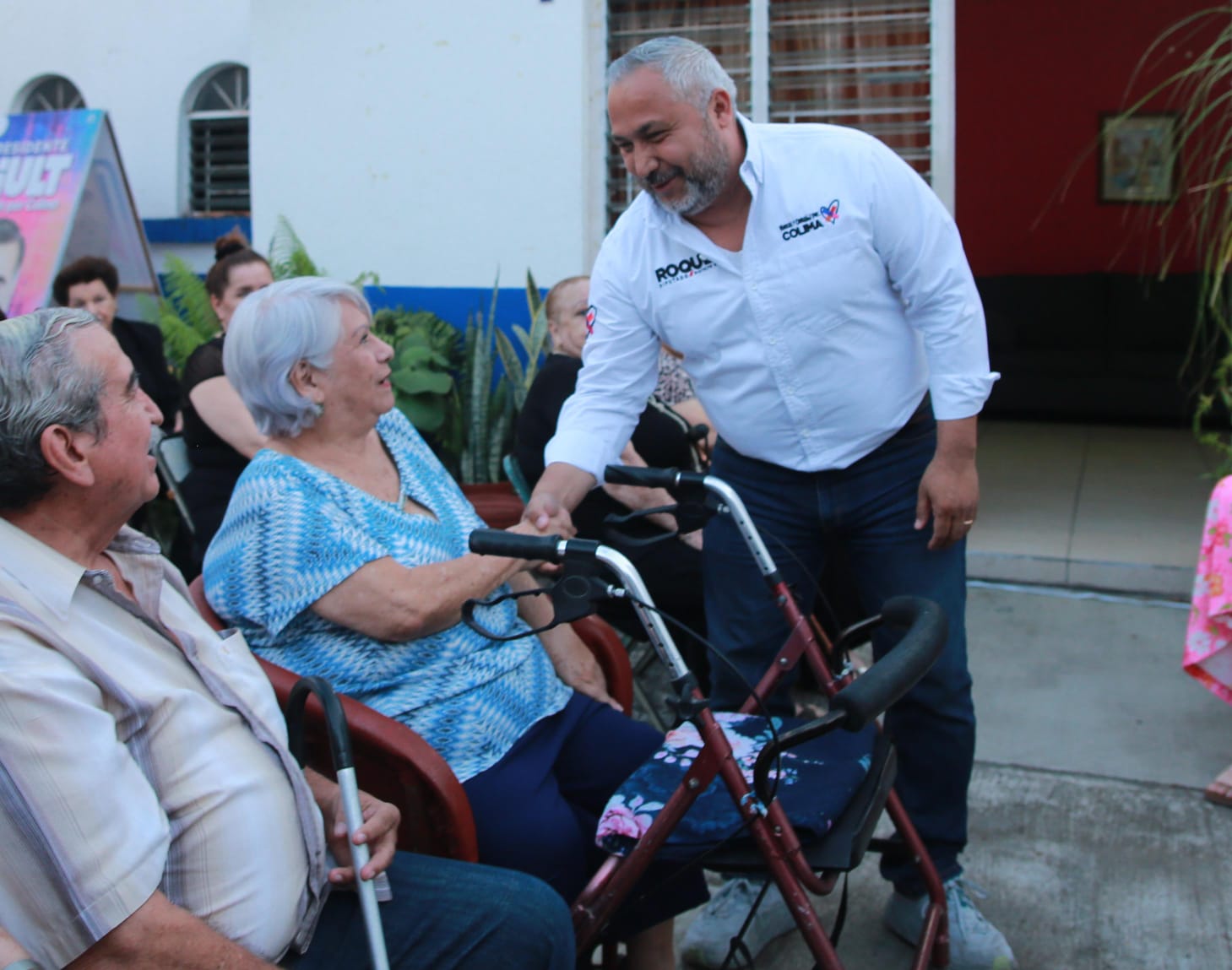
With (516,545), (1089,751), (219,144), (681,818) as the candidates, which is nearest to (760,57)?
(1089,751)

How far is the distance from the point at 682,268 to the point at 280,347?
83 centimetres

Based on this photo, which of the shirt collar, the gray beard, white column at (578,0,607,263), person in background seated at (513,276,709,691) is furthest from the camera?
white column at (578,0,607,263)

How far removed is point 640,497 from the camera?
3705 mm

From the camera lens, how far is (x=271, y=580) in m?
2.13

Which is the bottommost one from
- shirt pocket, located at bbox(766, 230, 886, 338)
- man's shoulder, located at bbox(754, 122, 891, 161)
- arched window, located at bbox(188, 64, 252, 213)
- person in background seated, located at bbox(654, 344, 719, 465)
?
person in background seated, located at bbox(654, 344, 719, 465)

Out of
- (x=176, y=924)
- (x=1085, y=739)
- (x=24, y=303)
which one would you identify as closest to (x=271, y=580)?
(x=176, y=924)

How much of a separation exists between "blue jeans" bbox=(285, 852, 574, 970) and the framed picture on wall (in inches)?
363

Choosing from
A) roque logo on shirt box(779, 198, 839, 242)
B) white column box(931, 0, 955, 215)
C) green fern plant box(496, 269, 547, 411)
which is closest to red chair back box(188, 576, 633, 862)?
roque logo on shirt box(779, 198, 839, 242)

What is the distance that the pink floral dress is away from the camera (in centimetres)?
317

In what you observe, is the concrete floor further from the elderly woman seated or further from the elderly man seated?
the elderly man seated

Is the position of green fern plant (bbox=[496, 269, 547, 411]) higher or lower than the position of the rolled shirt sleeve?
lower

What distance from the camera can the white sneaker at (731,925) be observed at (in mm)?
2686

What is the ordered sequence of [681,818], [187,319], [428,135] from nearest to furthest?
[681,818]
[428,135]
[187,319]

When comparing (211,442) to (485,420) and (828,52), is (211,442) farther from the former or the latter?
(828,52)
